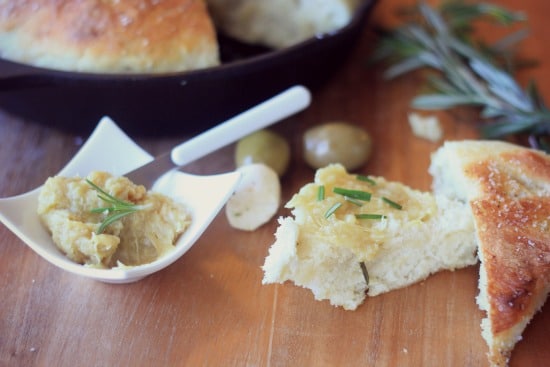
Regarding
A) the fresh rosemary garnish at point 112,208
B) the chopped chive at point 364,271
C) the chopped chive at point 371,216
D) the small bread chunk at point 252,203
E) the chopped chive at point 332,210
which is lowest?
the chopped chive at point 364,271

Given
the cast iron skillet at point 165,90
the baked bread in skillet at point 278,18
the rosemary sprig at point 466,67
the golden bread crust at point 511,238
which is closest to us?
the golden bread crust at point 511,238

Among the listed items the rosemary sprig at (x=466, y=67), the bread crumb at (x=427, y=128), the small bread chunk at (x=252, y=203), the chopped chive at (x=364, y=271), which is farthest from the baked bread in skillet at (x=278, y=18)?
the chopped chive at (x=364, y=271)

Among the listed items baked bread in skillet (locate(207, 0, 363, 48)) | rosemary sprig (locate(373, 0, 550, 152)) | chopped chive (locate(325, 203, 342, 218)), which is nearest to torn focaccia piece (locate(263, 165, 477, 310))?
chopped chive (locate(325, 203, 342, 218))

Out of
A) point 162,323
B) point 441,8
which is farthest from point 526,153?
point 162,323

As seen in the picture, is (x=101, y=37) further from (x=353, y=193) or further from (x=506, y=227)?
(x=506, y=227)

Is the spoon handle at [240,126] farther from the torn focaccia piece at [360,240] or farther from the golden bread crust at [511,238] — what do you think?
the golden bread crust at [511,238]

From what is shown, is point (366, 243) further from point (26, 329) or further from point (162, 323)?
point (26, 329)

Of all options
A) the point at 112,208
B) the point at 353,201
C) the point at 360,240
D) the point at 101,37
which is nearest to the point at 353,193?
the point at 353,201
